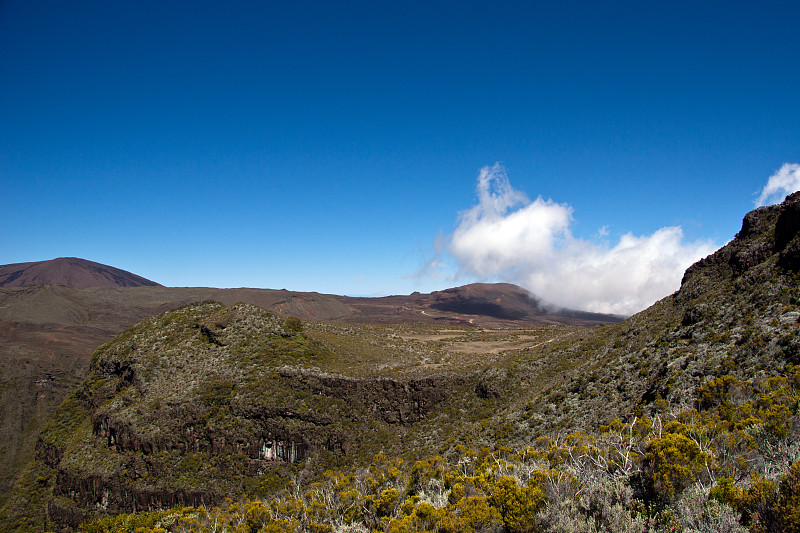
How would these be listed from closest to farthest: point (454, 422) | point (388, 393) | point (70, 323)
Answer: point (454, 422) < point (388, 393) < point (70, 323)

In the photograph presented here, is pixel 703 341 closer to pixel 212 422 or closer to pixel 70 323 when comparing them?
pixel 212 422

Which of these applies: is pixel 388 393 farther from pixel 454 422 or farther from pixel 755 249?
pixel 755 249

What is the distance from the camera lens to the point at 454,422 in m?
29.0

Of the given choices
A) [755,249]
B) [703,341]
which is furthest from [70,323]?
[755,249]

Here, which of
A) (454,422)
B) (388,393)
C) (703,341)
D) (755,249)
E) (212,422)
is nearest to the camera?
(703,341)

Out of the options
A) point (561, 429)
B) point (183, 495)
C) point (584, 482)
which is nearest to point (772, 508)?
point (584, 482)

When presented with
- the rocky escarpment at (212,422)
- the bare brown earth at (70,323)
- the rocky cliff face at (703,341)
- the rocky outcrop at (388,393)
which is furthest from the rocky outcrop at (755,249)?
the bare brown earth at (70,323)

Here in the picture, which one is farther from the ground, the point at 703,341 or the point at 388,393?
the point at 703,341

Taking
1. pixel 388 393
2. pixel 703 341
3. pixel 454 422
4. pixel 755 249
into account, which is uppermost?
pixel 755 249

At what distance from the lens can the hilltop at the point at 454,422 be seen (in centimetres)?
810

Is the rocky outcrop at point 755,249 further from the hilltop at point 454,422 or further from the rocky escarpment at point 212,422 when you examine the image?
the rocky escarpment at point 212,422

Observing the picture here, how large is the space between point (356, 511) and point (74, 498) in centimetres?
3272

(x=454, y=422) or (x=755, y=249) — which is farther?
(x=454, y=422)

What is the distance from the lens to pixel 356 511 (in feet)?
37.5
